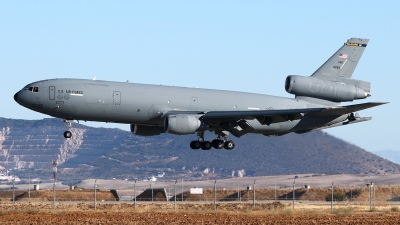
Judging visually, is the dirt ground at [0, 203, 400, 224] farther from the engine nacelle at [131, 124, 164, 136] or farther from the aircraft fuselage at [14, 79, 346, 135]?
the engine nacelle at [131, 124, 164, 136]

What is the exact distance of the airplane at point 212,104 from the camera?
2165 inches

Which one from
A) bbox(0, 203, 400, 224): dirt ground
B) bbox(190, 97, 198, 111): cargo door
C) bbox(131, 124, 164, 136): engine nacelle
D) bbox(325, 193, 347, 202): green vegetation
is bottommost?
bbox(325, 193, 347, 202): green vegetation

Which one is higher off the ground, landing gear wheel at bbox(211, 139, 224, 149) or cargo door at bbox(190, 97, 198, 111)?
cargo door at bbox(190, 97, 198, 111)

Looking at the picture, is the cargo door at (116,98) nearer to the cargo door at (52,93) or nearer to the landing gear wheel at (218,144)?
the cargo door at (52,93)

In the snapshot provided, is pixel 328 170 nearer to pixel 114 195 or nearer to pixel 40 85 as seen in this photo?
pixel 114 195

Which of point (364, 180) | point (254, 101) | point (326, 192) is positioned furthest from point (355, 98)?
point (364, 180)

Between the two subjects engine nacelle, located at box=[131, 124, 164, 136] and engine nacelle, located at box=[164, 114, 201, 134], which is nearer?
engine nacelle, located at box=[164, 114, 201, 134]

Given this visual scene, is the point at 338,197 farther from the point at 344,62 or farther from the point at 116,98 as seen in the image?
the point at 116,98

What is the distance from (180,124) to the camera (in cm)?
5569

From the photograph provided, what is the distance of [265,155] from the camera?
556ft

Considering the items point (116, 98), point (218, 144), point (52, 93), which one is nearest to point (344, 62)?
point (218, 144)

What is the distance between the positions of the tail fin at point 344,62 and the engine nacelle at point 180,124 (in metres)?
13.4

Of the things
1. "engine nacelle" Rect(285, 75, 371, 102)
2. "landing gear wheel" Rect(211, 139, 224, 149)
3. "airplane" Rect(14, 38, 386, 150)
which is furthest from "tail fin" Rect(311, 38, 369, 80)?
"landing gear wheel" Rect(211, 139, 224, 149)

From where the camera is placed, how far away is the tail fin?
6450cm
